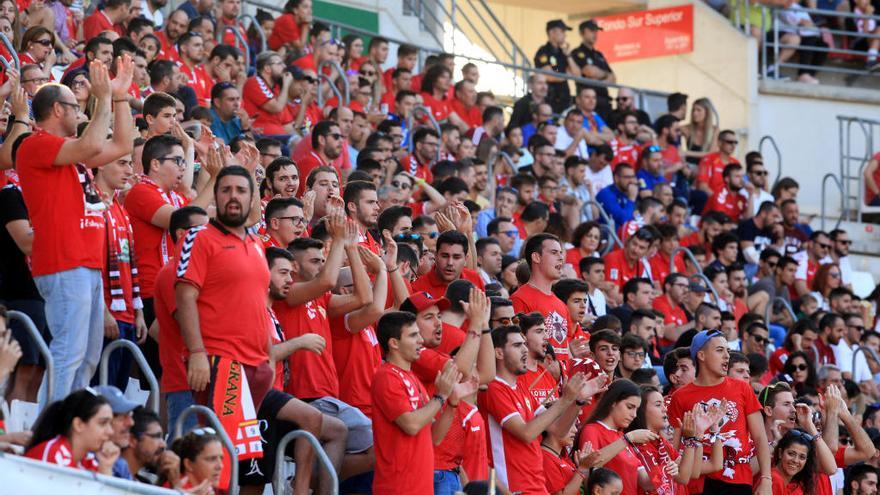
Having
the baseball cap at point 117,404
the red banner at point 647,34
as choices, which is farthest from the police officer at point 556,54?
the baseball cap at point 117,404

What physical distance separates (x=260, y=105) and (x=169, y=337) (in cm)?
645

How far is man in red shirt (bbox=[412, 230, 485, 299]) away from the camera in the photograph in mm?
10250

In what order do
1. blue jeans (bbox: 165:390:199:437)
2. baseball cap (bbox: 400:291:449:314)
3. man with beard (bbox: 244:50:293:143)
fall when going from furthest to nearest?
man with beard (bbox: 244:50:293:143), baseball cap (bbox: 400:291:449:314), blue jeans (bbox: 165:390:199:437)

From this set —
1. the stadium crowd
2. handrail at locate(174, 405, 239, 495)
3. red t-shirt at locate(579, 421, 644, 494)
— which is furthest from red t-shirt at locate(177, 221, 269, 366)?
red t-shirt at locate(579, 421, 644, 494)

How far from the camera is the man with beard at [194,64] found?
14148mm

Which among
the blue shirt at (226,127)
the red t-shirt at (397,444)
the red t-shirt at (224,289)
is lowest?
the red t-shirt at (397,444)

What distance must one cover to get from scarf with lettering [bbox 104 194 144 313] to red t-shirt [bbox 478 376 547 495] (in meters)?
2.11

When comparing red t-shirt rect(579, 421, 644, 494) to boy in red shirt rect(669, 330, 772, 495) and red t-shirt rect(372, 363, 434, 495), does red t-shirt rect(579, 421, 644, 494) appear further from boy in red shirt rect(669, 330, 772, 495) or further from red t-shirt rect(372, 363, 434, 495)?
red t-shirt rect(372, 363, 434, 495)

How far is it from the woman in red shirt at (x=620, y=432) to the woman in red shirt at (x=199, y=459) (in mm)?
3247

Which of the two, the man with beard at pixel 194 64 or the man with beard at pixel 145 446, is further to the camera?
the man with beard at pixel 194 64

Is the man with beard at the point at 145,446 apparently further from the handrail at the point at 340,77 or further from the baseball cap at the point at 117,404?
the handrail at the point at 340,77

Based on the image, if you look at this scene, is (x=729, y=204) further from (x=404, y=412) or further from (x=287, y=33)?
(x=404, y=412)

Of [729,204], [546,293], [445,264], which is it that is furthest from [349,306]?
[729,204]

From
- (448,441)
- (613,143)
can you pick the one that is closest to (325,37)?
(613,143)
